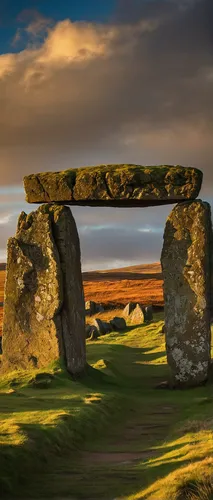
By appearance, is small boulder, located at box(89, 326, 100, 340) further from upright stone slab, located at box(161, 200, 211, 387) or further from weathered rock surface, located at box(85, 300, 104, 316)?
upright stone slab, located at box(161, 200, 211, 387)

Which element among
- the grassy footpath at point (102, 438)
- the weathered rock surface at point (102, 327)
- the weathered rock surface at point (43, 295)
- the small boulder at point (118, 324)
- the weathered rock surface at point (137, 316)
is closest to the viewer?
the grassy footpath at point (102, 438)

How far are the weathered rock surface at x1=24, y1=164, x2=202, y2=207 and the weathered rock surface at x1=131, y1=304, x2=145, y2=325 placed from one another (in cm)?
2008

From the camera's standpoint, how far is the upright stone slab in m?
22.0

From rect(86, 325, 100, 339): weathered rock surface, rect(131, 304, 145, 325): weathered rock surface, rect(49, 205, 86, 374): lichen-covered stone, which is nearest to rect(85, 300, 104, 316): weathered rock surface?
rect(131, 304, 145, 325): weathered rock surface

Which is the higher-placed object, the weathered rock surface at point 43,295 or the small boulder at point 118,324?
the weathered rock surface at point 43,295

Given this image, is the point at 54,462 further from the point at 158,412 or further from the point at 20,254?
the point at 20,254

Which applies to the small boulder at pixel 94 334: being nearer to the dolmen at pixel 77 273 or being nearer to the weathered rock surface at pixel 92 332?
the weathered rock surface at pixel 92 332

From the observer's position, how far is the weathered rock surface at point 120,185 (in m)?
22.2

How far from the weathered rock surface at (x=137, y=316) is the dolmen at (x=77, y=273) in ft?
64.2

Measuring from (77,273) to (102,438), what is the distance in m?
8.51

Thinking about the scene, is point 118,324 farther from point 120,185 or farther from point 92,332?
point 120,185

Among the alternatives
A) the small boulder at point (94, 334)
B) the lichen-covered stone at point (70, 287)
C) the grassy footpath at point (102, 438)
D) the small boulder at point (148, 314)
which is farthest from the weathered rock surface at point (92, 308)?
the lichen-covered stone at point (70, 287)

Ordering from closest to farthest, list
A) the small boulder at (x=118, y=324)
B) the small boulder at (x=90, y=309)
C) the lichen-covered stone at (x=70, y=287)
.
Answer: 1. the lichen-covered stone at (x=70, y=287)
2. the small boulder at (x=118, y=324)
3. the small boulder at (x=90, y=309)

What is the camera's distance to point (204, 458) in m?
10.8
